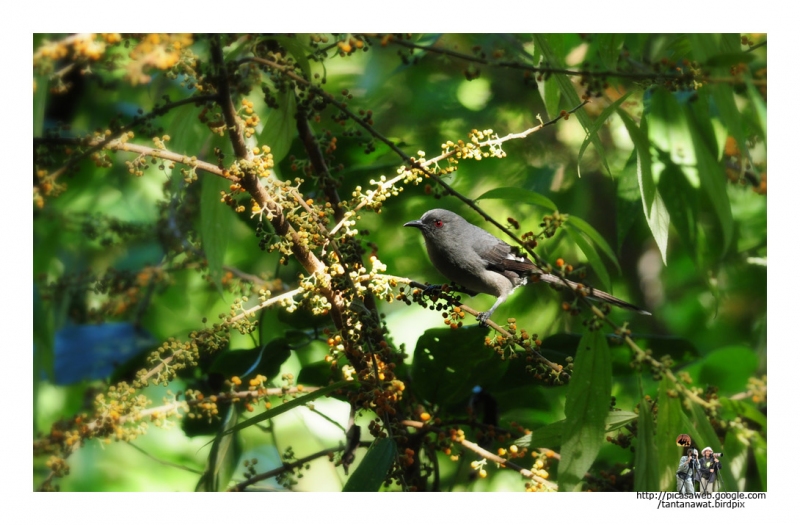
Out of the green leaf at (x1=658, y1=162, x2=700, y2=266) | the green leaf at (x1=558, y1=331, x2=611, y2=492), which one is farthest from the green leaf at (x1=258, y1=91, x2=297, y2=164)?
the green leaf at (x1=658, y1=162, x2=700, y2=266)

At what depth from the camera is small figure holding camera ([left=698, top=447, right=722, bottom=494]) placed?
1695 mm

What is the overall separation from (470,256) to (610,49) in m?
0.64

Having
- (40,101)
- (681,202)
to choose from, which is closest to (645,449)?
(681,202)

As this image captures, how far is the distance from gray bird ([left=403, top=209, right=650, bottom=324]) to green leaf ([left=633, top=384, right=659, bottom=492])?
1.21ft

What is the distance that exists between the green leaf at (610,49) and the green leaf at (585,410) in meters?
0.70

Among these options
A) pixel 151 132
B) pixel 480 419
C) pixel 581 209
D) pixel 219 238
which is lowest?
pixel 480 419

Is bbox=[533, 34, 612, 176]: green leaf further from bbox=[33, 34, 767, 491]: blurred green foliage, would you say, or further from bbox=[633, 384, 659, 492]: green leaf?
bbox=[633, 384, 659, 492]: green leaf

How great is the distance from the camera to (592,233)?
186 centimetres

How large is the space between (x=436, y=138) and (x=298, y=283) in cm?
58

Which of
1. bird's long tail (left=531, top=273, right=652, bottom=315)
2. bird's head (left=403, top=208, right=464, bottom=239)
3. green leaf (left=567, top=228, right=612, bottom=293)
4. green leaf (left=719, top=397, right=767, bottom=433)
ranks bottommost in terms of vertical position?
green leaf (left=719, top=397, right=767, bottom=433)
